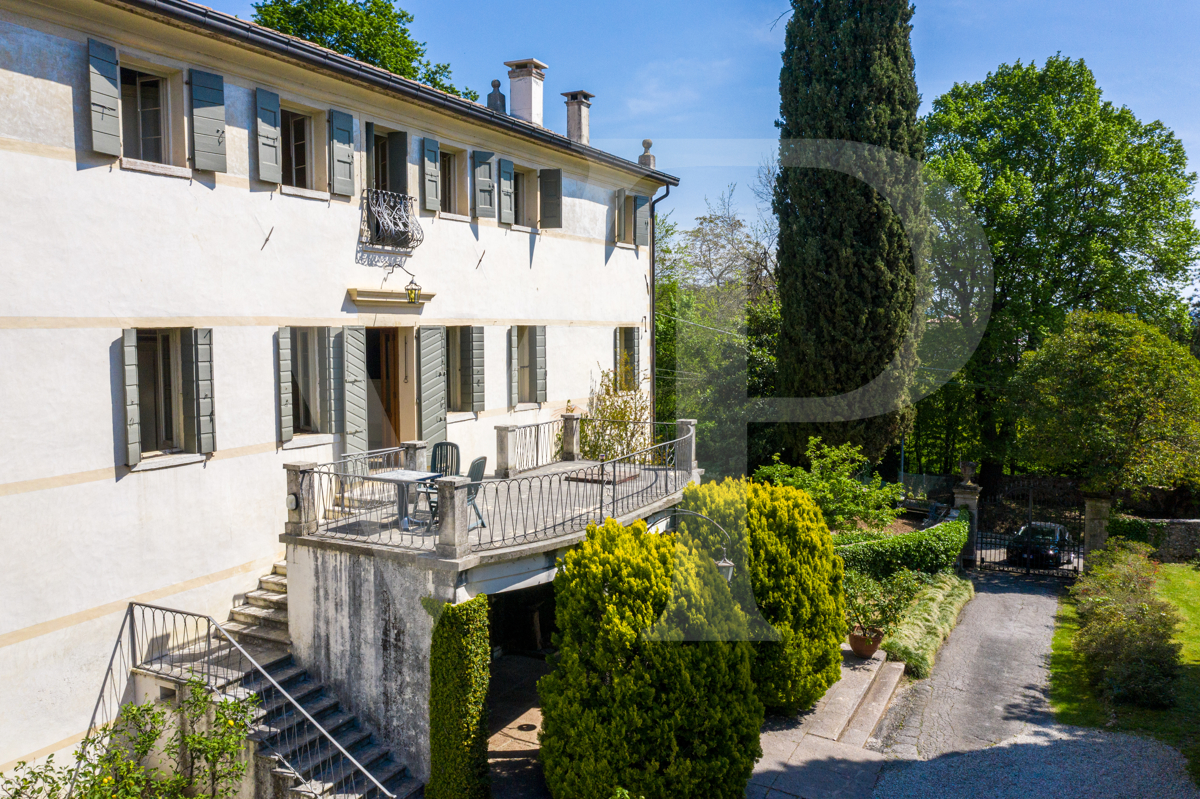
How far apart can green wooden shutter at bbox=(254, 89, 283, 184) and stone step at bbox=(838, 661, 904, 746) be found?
11003 millimetres

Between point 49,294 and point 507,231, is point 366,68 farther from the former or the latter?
point 49,294

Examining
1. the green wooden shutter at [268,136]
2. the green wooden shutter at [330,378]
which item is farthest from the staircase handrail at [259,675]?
the green wooden shutter at [268,136]

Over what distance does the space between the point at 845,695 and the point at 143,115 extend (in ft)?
41.6

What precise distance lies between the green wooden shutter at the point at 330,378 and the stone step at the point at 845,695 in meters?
8.20

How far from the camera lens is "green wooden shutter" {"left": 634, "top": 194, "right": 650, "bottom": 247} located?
1928 centimetres

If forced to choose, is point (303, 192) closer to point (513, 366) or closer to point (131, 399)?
point (131, 399)

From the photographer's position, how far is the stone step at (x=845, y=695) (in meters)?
11.8

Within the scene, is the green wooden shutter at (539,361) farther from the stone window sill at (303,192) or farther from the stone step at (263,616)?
the stone step at (263,616)

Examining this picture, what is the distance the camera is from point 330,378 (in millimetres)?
11703

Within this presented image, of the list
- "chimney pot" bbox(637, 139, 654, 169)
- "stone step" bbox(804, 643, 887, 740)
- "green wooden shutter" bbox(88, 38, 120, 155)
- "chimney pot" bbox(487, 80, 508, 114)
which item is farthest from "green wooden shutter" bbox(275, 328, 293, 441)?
"chimney pot" bbox(637, 139, 654, 169)

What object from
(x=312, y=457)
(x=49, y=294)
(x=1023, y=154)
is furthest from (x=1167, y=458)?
(x=49, y=294)

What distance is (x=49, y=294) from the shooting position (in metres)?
8.53

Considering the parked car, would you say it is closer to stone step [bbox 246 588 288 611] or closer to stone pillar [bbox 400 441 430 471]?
stone pillar [bbox 400 441 430 471]

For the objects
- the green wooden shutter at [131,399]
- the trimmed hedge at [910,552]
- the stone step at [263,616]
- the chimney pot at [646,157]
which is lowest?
the trimmed hedge at [910,552]
